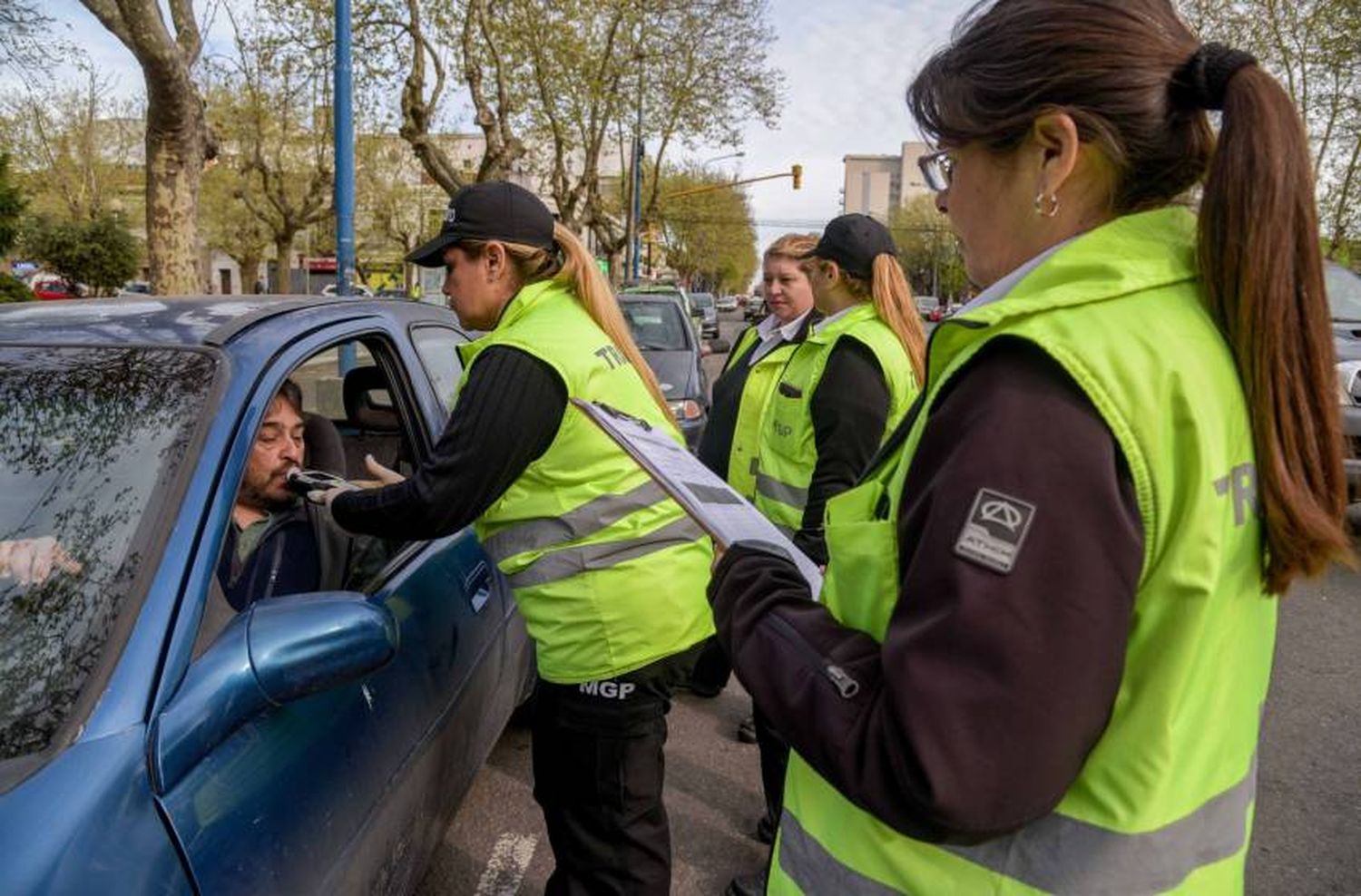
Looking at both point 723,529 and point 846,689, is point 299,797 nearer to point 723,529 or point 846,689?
point 723,529

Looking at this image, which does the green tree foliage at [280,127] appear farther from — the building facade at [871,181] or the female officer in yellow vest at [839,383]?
the building facade at [871,181]

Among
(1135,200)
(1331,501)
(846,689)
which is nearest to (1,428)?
(846,689)

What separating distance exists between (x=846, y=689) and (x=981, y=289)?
19.6 inches

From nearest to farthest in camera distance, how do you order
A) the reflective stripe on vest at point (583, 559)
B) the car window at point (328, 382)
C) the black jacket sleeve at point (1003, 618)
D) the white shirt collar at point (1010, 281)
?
the black jacket sleeve at point (1003, 618)
the white shirt collar at point (1010, 281)
the reflective stripe on vest at point (583, 559)
the car window at point (328, 382)

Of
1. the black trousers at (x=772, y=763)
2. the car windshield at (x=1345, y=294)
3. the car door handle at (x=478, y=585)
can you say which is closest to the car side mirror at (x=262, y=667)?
the car door handle at (x=478, y=585)

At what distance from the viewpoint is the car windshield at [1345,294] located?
8133 millimetres

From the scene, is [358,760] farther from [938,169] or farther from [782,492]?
[782,492]

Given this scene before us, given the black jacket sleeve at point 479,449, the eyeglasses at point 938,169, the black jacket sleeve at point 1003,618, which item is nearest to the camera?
the black jacket sleeve at point 1003,618

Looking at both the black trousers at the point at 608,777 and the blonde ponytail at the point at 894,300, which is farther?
the blonde ponytail at the point at 894,300

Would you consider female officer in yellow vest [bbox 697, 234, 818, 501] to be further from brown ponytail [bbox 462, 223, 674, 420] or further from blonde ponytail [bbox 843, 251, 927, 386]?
brown ponytail [bbox 462, 223, 674, 420]

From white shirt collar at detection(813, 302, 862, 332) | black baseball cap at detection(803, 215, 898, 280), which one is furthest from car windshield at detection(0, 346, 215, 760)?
black baseball cap at detection(803, 215, 898, 280)

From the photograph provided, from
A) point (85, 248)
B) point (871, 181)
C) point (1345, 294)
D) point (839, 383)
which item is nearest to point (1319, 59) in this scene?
point (1345, 294)

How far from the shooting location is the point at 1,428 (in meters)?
1.80

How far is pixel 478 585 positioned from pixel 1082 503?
2088 millimetres
